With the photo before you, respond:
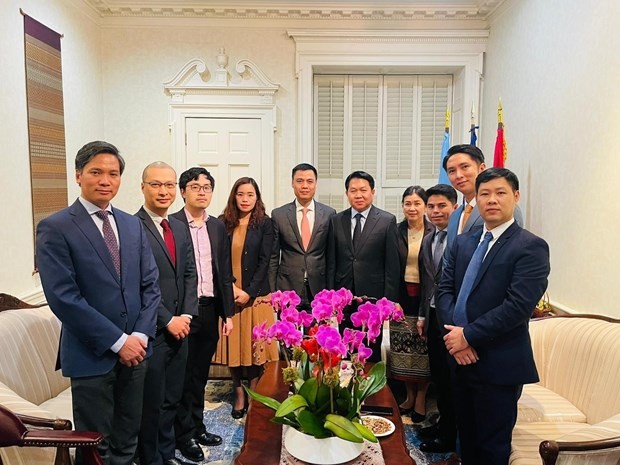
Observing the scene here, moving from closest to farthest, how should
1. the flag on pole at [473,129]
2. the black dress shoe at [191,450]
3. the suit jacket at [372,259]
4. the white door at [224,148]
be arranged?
the black dress shoe at [191,450], the suit jacket at [372,259], the flag on pole at [473,129], the white door at [224,148]

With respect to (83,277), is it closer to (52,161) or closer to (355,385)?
(355,385)

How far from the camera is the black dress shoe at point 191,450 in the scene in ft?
8.21

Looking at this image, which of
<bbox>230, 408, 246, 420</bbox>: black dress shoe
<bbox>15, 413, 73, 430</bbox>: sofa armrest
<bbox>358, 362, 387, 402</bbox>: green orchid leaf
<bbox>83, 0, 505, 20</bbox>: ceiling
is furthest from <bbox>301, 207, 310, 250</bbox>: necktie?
<bbox>83, 0, 505, 20</bbox>: ceiling

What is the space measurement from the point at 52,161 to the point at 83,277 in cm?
206

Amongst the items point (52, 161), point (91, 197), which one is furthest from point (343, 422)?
point (52, 161)

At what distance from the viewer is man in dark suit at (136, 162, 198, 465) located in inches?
84.7

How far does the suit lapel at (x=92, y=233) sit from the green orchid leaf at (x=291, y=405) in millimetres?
856

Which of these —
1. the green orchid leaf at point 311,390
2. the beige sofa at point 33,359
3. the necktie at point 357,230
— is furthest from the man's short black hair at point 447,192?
the beige sofa at point 33,359

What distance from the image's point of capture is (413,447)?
8.82 feet

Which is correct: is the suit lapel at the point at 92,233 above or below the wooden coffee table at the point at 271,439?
above

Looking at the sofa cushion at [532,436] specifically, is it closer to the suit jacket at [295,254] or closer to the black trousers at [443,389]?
the black trousers at [443,389]

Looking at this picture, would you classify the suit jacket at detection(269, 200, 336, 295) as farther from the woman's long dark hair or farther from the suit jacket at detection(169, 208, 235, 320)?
the suit jacket at detection(169, 208, 235, 320)

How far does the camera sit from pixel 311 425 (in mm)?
1479

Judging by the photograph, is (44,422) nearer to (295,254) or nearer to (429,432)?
(295,254)
